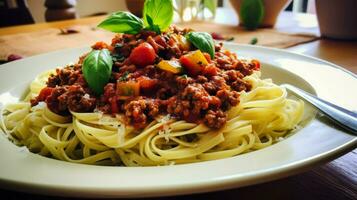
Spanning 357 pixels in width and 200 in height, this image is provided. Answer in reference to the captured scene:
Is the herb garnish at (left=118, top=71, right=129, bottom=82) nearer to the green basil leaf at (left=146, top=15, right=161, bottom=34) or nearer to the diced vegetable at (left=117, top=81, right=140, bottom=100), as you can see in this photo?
the diced vegetable at (left=117, top=81, right=140, bottom=100)

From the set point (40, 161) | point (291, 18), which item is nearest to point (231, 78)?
point (40, 161)

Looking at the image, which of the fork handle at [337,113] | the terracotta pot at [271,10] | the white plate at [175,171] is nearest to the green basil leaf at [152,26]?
the fork handle at [337,113]

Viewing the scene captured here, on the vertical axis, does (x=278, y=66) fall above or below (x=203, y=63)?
below

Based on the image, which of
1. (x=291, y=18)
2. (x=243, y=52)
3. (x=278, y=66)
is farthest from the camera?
(x=291, y=18)

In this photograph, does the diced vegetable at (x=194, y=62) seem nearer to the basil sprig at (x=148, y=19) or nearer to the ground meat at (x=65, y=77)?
the basil sprig at (x=148, y=19)

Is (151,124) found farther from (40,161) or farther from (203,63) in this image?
(40,161)

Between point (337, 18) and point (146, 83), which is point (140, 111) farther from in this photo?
point (337, 18)
